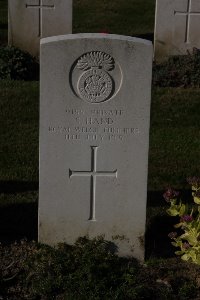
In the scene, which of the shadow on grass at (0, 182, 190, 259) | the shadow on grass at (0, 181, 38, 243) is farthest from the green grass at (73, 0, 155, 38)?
the shadow on grass at (0, 182, 190, 259)

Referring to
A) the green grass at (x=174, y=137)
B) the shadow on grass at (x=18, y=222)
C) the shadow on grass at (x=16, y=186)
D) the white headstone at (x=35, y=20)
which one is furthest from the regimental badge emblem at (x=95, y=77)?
the white headstone at (x=35, y=20)

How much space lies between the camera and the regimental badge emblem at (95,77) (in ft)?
18.7

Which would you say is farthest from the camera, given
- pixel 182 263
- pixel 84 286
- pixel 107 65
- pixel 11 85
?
pixel 11 85

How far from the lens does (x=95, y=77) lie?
5730 millimetres

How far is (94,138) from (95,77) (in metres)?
0.44

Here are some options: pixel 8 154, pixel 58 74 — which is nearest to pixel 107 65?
pixel 58 74

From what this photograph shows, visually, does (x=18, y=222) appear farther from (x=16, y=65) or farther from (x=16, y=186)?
(x=16, y=65)

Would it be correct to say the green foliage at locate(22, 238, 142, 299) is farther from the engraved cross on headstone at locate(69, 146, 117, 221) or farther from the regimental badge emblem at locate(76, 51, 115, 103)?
the regimental badge emblem at locate(76, 51, 115, 103)

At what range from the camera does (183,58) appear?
11352 millimetres

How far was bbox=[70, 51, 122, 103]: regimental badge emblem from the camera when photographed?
5695mm

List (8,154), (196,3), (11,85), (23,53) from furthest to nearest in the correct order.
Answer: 1. (196,3)
2. (23,53)
3. (11,85)
4. (8,154)

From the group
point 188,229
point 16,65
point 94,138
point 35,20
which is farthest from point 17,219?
point 35,20

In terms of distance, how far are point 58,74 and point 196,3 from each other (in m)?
6.63

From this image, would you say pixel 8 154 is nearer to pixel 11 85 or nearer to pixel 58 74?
pixel 11 85
